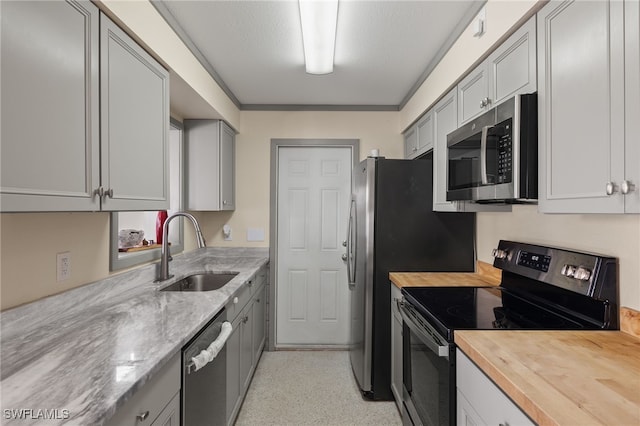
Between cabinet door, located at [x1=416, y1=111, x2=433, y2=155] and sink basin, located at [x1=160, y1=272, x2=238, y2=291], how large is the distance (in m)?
1.83

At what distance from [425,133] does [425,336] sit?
5.73 feet

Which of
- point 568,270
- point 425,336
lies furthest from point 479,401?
point 568,270

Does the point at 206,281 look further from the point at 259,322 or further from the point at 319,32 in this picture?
the point at 319,32

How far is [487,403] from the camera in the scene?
1039 millimetres

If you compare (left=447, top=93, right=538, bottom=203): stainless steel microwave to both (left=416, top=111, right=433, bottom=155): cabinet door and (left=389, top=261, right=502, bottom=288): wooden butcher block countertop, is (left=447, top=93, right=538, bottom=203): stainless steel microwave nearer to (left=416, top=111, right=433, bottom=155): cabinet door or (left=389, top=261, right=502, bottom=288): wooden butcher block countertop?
(left=389, top=261, right=502, bottom=288): wooden butcher block countertop

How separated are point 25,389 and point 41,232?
71 centimetres

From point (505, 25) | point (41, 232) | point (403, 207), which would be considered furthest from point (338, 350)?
point (505, 25)

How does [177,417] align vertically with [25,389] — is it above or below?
below

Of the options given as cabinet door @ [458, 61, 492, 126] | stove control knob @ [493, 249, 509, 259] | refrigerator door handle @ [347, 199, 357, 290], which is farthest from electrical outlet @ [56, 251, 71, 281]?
stove control knob @ [493, 249, 509, 259]

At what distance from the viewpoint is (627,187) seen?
2.97 feet

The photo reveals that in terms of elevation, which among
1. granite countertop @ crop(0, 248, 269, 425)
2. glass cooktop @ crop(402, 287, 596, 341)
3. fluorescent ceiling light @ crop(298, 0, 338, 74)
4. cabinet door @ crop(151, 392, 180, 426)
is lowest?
cabinet door @ crop(151, 392, 180, 426)

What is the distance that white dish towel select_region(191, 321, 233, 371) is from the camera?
132cm

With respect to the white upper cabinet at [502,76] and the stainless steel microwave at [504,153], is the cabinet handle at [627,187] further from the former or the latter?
the white upper cabinet at [502,76]

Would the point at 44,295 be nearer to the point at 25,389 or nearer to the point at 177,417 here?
the point at 25,389
